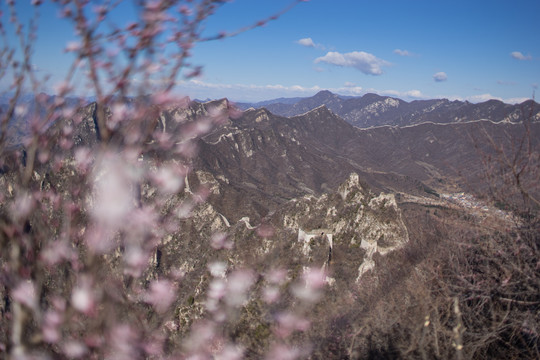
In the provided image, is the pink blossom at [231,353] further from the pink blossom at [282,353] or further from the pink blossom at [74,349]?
the pink blossom at [74,349]

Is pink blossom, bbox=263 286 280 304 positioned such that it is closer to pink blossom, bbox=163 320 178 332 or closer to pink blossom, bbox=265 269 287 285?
pink blossom, bbox=265 269 287 285

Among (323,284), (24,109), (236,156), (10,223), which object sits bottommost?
(236,156)

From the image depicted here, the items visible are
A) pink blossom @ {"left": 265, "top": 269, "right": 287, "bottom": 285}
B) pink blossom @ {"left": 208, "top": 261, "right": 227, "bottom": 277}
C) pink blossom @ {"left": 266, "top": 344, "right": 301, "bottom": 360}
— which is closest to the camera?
pink blossom @ {"left": 266, "top": 344, "right": 301, "bottom": 360}

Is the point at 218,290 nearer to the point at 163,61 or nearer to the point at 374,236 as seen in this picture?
the point at 374,236

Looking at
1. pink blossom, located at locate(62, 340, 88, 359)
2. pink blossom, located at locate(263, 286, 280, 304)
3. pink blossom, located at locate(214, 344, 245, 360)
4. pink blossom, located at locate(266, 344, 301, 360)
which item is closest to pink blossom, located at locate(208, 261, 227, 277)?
pink blossom, located at locate(263, 286, 280, 304)

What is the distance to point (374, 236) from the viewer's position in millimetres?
21766

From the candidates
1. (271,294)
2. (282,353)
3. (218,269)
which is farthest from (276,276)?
(282,353)

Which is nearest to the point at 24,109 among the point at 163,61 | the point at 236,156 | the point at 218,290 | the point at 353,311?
the point at 163,61

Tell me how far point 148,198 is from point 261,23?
60.6 m

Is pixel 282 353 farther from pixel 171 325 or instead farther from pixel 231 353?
pixel 171 325

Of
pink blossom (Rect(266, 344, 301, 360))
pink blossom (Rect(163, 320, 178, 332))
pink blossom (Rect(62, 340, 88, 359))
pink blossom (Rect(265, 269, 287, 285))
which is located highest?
pink blossom (Rect(62, 340, 88, 359))

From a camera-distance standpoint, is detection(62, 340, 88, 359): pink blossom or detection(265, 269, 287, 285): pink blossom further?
detection(265, 269, 287, 285): pink blossom

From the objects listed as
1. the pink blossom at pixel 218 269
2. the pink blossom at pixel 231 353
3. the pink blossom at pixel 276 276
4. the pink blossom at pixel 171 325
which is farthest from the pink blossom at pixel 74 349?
the pink blossom at pixel 218 269

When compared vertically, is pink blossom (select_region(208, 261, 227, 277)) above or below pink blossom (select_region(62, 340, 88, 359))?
below
